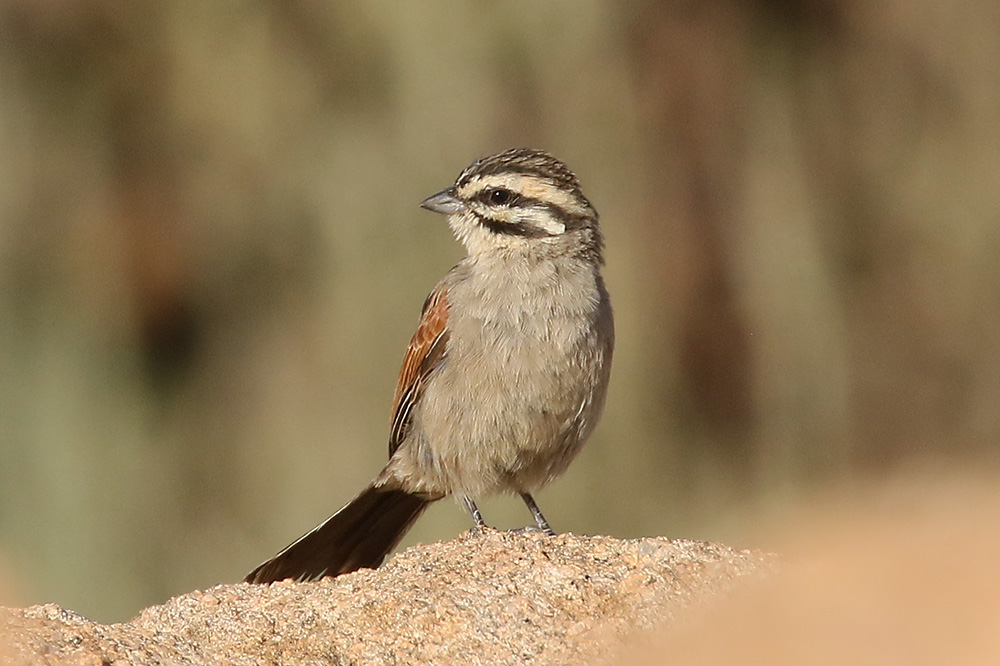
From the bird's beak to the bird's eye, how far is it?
0.13 meters

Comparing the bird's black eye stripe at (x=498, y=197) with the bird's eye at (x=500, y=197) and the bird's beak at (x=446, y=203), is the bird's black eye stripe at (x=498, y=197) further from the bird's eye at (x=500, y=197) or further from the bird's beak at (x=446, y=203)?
the bird's beak at (x=446, y=203)

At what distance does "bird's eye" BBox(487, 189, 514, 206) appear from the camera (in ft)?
20.0

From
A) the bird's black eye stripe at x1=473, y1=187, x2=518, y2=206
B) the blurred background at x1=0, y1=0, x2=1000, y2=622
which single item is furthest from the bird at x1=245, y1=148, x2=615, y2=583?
the blurred background at x1=0, y1=0, x2=1000, y2=622

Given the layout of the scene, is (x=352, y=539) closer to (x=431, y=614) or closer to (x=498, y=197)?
(x=498, y=197)

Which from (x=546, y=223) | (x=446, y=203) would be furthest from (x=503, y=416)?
(x=446, y=203)

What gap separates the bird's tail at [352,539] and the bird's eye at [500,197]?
136cm

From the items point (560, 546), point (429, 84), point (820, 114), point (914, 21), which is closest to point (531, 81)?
point (429, 84)

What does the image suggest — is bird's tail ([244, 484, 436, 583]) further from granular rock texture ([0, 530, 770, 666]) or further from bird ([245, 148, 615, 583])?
granular rock texture ([0, 530, 770, 666])

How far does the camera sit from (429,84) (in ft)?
32.2

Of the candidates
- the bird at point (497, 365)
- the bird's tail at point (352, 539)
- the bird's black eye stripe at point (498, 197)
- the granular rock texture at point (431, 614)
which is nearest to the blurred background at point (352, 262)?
Answer: the bird's tail at point (352, 539)

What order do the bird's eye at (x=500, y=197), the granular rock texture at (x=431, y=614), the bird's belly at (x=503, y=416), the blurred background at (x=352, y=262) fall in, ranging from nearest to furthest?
1. the granular rock texture at (x=431, y=614)
2. the bird's belly at (x=503, y=416)
3. the bird's eye at (x=500, y=197)
4. the blurred background at (x=352, y=262)

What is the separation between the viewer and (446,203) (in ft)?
20.2

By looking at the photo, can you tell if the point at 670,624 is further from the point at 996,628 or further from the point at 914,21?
the point at 914,21

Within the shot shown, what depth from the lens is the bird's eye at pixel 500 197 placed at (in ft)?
20.0
